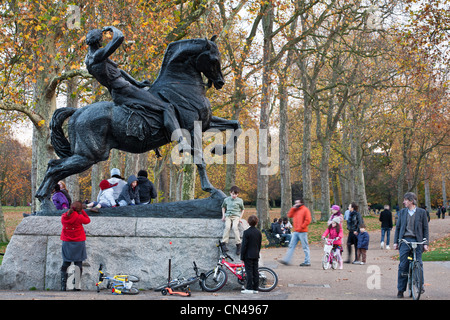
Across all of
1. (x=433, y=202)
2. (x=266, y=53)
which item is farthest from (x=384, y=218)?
(x=433, y=202)

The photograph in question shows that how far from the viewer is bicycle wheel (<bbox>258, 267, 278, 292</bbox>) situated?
8373mm

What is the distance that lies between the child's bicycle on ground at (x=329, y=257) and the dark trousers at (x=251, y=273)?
183 inches

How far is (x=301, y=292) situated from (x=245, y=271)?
3.40ft

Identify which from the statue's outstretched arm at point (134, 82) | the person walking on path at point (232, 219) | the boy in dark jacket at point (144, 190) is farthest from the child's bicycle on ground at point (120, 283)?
the statue's outstretched arm at point (134, 82)

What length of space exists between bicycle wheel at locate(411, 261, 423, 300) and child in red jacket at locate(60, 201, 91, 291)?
5386 mm

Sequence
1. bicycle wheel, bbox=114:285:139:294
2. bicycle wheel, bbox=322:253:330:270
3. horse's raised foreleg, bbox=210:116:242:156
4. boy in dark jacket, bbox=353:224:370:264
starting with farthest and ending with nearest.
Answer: boy in dark jacket, bbox=353:224:370:264, bicycle wheel, bbox=322:253:330:270, horse's raised foreleg, bbox=210:116:242:156, bicycle wheel, bbox=114:285:139:294

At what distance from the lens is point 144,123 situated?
29.5ft

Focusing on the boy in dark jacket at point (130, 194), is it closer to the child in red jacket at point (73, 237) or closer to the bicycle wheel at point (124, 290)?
the child in red jacket at point (73, 237)

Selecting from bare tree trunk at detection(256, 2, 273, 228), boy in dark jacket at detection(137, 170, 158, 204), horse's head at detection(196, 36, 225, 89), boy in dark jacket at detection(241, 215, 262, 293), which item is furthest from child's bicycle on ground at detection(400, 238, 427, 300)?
bare tree trunk at detection(256, 2, 273, 228)

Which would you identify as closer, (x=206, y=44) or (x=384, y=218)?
(x=206, y=44)

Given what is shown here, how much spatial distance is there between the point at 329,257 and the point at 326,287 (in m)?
3.26

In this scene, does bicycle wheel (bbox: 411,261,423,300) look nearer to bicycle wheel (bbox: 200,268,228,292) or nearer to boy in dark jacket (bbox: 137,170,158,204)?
bicycle wheel (bbox: 200,268,228,292)
